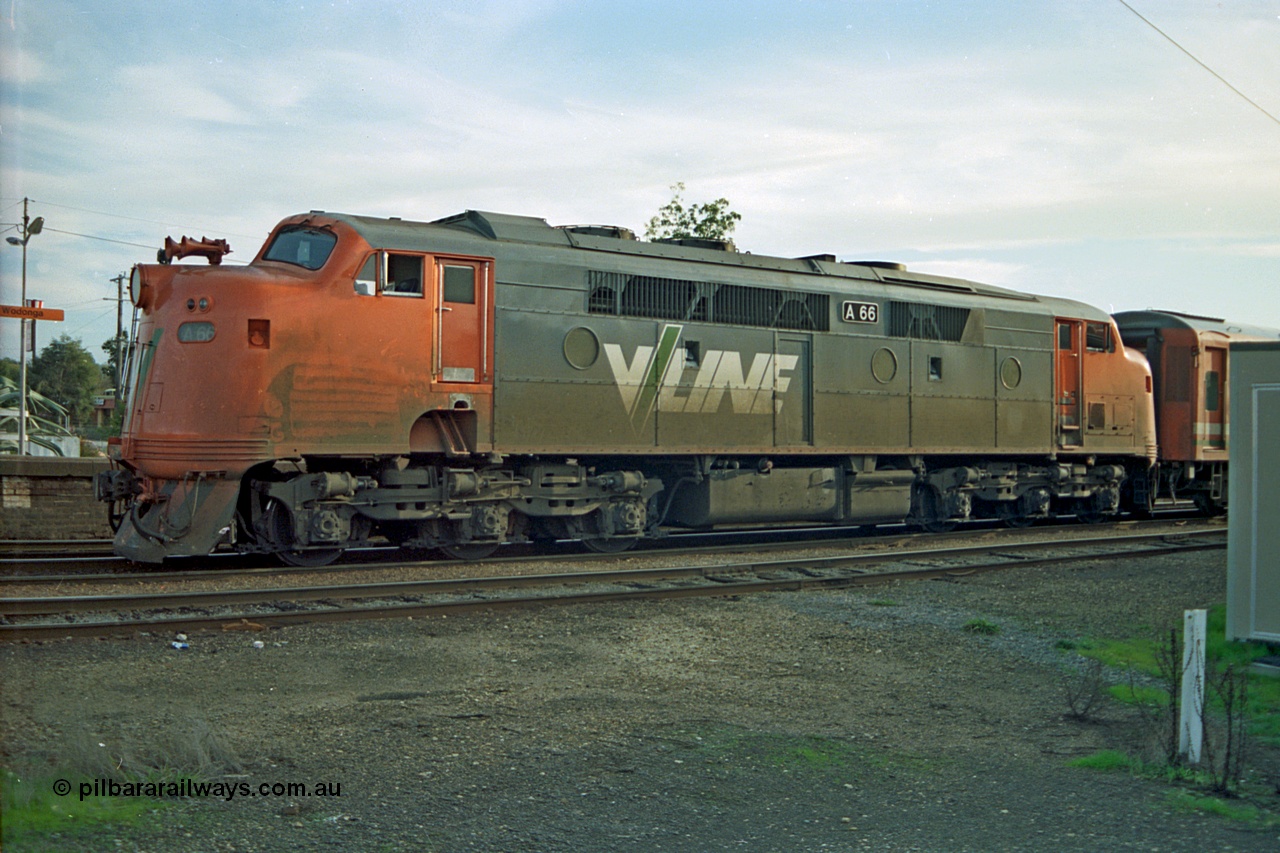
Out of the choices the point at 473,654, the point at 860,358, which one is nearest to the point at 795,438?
the point at 860,358

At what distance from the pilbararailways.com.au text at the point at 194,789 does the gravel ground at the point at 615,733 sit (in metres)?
0.06

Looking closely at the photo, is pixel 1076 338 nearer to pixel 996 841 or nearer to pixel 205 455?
pixel 205 455

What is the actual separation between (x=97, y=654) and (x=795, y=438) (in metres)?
9.72

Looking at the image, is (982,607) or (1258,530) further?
(982,607)

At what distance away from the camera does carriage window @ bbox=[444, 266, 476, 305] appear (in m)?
12.1

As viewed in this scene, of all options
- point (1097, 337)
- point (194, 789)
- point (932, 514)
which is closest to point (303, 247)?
point (194, 789)

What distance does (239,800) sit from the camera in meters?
4.82

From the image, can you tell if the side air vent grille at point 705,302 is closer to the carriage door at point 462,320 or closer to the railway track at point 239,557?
the carriage door at point 462,320

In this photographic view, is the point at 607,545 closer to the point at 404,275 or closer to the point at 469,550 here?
the point at 469,550

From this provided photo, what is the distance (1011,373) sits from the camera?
57.6 feet

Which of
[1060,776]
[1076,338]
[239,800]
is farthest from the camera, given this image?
[1076,338]

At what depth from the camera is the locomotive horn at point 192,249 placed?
466 inches

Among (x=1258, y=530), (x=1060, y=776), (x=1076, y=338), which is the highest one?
(x=1076, y=338)

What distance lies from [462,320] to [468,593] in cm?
341
